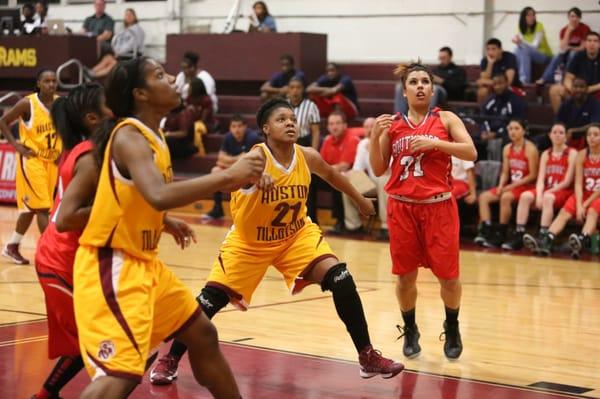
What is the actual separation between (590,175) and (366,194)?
105 inches

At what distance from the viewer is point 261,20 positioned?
59.0 feet

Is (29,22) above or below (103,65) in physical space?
above

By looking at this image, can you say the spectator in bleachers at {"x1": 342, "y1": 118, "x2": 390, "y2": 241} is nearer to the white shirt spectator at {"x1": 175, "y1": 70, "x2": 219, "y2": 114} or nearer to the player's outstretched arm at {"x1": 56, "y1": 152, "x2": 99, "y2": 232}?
the white shirt spectator at {"x1": 175, "y1": 70, "x2": 219, "y2": 114}

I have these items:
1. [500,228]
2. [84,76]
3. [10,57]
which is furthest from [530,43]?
[10,57]

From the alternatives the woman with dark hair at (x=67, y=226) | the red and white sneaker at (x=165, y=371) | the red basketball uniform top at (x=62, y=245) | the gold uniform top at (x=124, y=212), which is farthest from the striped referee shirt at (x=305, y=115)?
the gold uniform top at (x=124, y=212)

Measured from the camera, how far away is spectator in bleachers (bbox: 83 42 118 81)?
735 inches

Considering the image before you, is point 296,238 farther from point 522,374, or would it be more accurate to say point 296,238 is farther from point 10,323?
point 10,323

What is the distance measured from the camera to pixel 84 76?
18672 millimetres

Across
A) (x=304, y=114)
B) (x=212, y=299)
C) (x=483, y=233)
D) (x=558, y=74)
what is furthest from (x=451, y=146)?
(x=558, y=74)

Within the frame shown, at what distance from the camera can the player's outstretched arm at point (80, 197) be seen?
4.24m

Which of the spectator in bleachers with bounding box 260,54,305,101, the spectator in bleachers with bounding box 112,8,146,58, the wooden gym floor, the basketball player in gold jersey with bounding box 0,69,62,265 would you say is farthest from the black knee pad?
the spectator in bleachers with bounding box 112,8,146,58

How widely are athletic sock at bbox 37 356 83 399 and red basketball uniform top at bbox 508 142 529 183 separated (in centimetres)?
837

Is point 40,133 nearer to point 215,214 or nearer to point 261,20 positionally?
point 215,214

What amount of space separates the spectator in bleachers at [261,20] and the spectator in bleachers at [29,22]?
4598 millimetres
